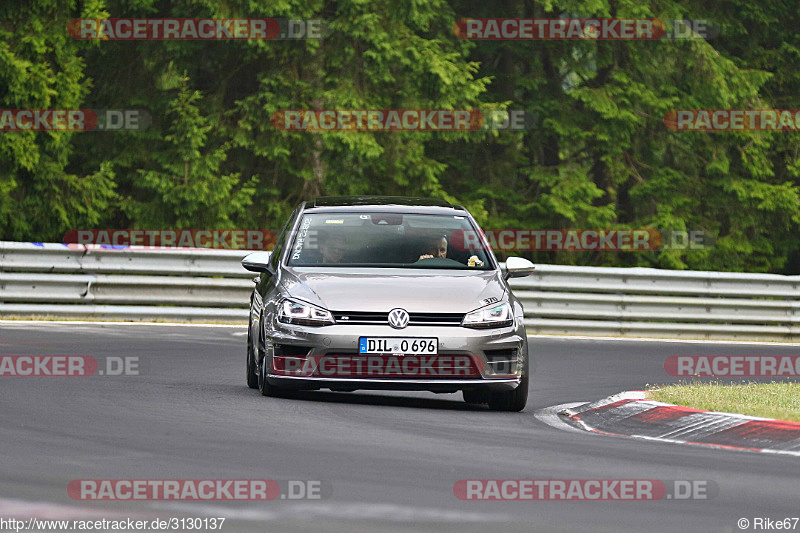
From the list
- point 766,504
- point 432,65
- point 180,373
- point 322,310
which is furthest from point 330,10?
point 766,504

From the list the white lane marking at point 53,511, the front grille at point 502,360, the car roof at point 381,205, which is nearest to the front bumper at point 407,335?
the front grille at point 502,360

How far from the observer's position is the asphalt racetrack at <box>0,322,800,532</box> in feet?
23.2

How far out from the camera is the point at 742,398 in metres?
12.3

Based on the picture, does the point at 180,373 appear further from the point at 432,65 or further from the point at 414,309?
the point at 432,65

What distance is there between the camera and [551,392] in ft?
44.5

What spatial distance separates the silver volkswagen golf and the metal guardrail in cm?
831

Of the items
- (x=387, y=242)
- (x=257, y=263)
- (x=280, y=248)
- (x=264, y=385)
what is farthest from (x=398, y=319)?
(x=280, y=248)

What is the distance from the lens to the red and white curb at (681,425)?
995cm

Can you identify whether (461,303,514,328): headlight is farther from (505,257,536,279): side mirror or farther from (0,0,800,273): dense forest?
(0,0,800,273): dense forest

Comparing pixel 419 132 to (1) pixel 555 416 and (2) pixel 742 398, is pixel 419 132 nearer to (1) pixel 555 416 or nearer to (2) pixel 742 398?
(2) pixel 742 398

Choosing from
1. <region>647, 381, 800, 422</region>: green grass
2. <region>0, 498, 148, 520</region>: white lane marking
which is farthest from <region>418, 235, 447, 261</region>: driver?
<region>0, 498, 148, 520</region>: white lane marking

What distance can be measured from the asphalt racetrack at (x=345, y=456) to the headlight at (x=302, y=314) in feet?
2.05

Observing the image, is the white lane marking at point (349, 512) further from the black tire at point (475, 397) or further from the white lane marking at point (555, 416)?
the black tire at point (475, 397)

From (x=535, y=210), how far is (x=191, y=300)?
41.6 feet
